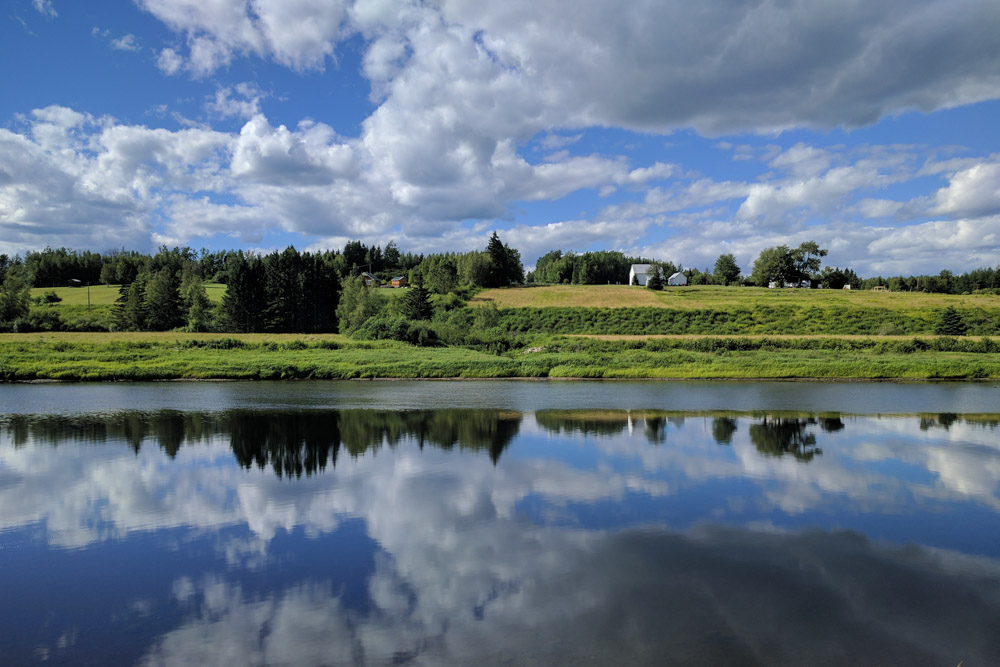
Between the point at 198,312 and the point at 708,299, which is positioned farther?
the point at 708,299

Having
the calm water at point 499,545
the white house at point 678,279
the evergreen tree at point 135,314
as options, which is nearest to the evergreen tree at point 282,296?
the evergreen tree at point 135,314

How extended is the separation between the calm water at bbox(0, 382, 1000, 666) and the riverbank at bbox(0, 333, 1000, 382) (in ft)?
58.9

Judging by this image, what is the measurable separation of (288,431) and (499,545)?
38.7 feet

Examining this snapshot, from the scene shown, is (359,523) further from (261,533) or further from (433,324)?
(433,324)

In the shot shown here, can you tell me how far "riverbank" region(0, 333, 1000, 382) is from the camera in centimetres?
3597

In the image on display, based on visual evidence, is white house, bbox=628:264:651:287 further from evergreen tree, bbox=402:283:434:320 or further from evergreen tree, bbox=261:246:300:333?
evergreen tree, bbox=261:246:300:333

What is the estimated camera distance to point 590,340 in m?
50.2

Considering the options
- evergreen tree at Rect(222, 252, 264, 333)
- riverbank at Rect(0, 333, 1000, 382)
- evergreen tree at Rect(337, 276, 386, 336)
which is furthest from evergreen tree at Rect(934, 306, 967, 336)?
evergreen tree at Rect(222, 252, 264, 333)

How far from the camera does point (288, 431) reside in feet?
62.0

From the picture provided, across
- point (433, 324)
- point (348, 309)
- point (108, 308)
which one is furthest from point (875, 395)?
point (108, 308)

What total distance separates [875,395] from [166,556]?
99.7 feet

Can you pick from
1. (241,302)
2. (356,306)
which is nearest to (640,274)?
(356,306)

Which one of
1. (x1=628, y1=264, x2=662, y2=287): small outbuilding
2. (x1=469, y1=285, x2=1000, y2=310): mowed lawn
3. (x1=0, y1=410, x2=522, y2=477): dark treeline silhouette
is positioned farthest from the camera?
(x1=628, y1=264, x2=662, y2=287): small outbuilding

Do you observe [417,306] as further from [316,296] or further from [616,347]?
[616,347]
